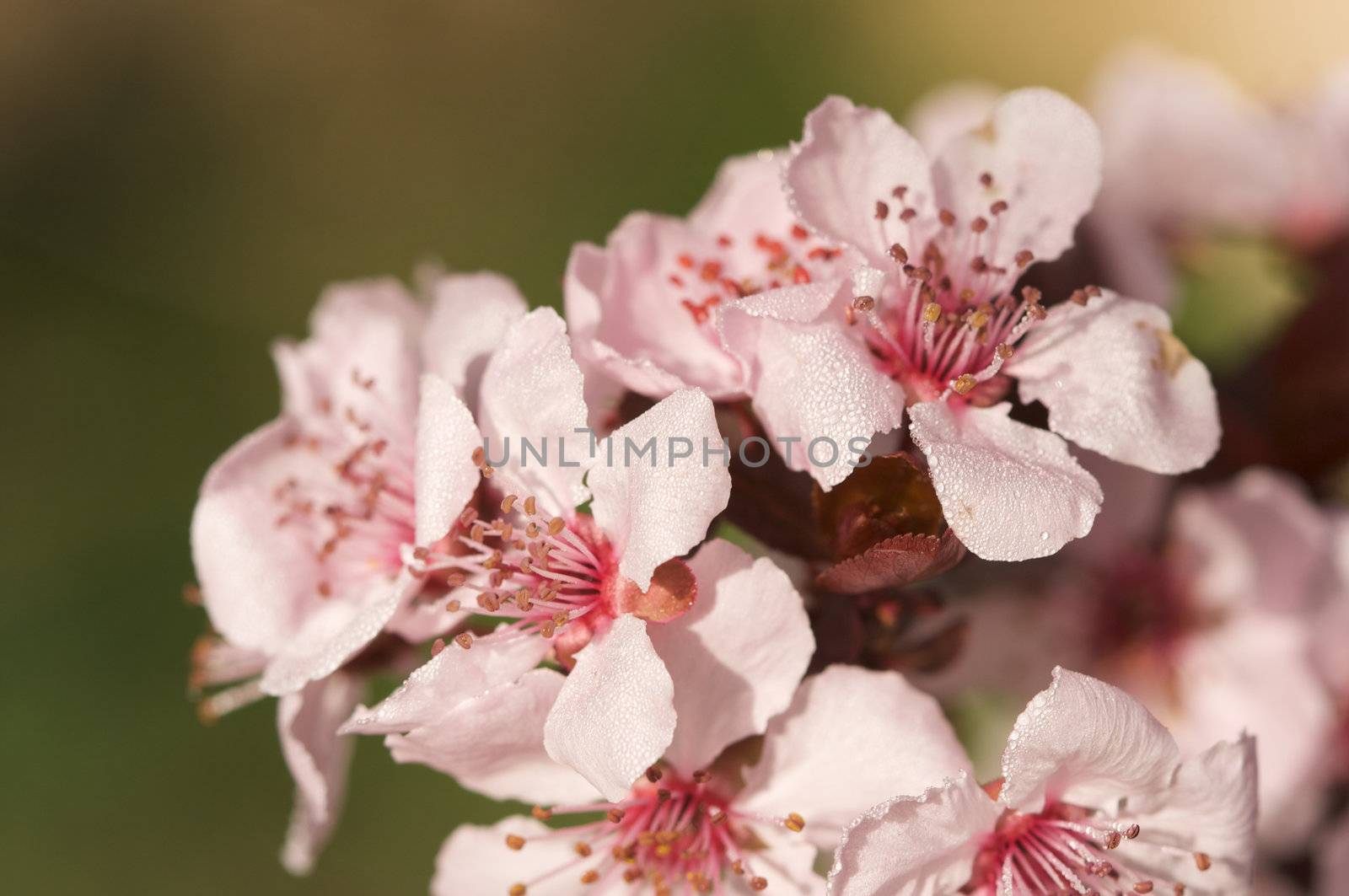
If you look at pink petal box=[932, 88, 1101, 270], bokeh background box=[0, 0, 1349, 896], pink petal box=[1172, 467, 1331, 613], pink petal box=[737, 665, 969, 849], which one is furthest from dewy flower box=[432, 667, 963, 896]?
bokeh background box=[0, 0, 1349, 896]

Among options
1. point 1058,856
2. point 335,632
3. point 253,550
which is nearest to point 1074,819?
point 1058,856

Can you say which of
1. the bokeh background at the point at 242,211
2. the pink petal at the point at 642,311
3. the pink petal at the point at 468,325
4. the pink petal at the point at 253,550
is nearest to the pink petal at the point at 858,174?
the pink petal at the point at 642,311

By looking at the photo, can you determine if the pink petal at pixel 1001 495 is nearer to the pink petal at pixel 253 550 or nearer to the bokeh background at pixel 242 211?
the pink petal at pixel 253 550

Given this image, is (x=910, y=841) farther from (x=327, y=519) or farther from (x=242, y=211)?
(x=242, y=211)

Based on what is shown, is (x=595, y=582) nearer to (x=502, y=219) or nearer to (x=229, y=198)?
(x=502, y=219)

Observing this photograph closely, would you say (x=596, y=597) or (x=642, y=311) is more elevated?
(x=642, y=311)
